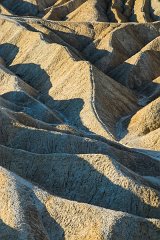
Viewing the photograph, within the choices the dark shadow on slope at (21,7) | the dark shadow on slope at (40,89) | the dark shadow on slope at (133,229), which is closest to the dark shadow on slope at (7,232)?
the dark shadow on slope at (133,229)

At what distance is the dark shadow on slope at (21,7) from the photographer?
345ft

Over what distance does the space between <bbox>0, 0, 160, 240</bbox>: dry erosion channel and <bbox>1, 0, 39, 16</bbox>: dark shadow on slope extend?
260mm

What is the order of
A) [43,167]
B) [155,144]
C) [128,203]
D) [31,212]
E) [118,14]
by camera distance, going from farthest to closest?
[118,14] < [155,144] < [43,167] < [128,203] < [31,212]

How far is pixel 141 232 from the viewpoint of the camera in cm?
2578

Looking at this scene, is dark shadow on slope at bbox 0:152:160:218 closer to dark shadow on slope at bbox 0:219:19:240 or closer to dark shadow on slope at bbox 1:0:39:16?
dark shadow on slope at bbox 0:219:19:240

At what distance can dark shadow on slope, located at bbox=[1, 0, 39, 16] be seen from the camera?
105m

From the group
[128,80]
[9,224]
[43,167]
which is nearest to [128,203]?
[43,167]

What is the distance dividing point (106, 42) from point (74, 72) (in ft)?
54.1

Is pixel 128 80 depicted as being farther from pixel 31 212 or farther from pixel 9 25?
pixel 31 212

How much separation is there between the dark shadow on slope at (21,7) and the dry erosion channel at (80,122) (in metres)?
0.26

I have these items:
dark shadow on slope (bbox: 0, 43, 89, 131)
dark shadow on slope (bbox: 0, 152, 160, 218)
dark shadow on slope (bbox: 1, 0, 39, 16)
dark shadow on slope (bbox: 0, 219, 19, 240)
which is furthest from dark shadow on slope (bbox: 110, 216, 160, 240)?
dark shadow on slope (bbox: 1, 0, 39, 16)

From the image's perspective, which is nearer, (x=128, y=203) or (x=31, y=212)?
(x=31, y=212)

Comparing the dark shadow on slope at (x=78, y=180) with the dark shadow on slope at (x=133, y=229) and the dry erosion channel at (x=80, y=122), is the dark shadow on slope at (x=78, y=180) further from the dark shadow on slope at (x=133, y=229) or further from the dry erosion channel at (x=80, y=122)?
the dark shadow on slope at (x=133, y=229)

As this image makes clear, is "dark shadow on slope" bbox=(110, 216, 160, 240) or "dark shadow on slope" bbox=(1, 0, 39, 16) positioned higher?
"dark shadow on slope" bbox=(110, 216, 160, 240)
